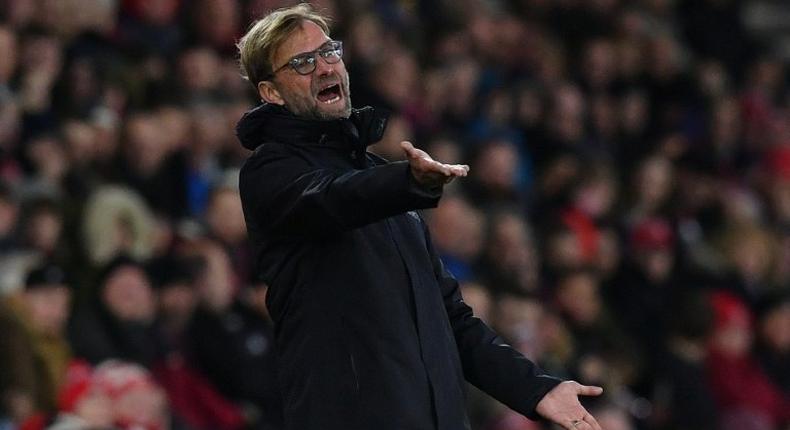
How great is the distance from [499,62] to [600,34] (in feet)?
4.10

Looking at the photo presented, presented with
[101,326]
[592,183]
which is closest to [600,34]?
[592,183]

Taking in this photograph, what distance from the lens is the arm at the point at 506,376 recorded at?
4.19 meters

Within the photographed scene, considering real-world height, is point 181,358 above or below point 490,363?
below

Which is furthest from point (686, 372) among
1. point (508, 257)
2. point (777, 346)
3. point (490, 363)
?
point (490, 363)

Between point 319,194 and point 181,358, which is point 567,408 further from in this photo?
point 181,358

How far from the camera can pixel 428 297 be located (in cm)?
416

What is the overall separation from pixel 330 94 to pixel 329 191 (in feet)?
1.40

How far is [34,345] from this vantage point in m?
7.31

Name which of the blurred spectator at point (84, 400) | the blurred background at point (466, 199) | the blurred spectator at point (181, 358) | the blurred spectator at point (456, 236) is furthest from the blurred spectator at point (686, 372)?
the blurred spectator at point (84, 400)

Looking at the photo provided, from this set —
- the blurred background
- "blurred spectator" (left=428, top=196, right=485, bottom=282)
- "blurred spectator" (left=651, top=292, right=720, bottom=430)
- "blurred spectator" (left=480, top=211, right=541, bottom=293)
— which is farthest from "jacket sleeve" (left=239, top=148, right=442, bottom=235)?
"blurred spectator" (left=651, top=292, right=720, bottom=430)

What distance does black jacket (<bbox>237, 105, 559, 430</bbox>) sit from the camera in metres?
4.02

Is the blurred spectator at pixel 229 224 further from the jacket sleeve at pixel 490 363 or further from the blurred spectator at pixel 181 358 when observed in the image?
the jacket sleeve at pixel 490 363

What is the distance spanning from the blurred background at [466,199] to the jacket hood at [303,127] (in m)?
2.85

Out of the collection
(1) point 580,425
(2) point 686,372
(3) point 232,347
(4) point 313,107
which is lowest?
(2) point 686,372
